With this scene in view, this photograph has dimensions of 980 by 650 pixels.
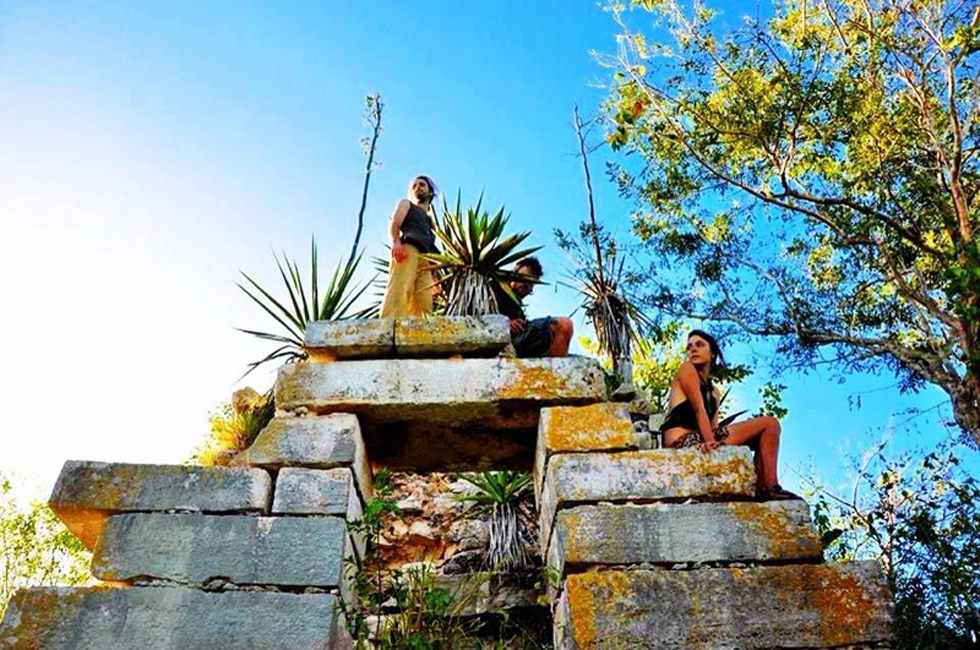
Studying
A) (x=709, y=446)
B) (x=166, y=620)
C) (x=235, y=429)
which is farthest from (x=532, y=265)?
(x=235, y=429)

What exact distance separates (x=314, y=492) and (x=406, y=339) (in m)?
1.07

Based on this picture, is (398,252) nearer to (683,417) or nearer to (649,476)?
(683,417)

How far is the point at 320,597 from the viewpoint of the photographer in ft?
11.7

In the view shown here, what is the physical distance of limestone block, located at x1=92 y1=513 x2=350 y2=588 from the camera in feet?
12.0

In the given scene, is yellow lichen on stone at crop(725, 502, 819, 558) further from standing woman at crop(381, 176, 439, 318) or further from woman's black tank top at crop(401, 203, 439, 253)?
woman's black tank top at crop(401, 203, 439, 253)

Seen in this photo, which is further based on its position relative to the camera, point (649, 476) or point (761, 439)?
point (761, 439)

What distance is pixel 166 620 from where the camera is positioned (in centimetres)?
350

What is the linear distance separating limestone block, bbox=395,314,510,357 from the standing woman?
21.8 inches

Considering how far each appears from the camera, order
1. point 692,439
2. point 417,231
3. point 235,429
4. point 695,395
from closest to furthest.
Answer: point 692,439, point 695,395, point 417,231, point 235,429

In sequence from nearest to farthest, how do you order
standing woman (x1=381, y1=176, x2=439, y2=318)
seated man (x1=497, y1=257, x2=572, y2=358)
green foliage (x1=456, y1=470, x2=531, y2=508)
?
1. seated man (x1=497, y1=257, x2=572, y2=358)
2. standing woman (x1=381, y1=176, x2=439, y2=318)
3. green foliage (x1=456, y1=470, x2=531, y2=508)

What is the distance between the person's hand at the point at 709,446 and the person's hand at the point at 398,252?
240 centimetres

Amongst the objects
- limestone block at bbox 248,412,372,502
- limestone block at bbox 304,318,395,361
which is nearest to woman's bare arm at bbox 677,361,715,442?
limestone block at bbox 304,318,395,361

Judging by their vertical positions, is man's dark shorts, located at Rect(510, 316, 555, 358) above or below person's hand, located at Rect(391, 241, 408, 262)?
below

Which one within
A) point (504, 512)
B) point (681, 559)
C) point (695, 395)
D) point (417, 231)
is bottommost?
point (681, 559)
